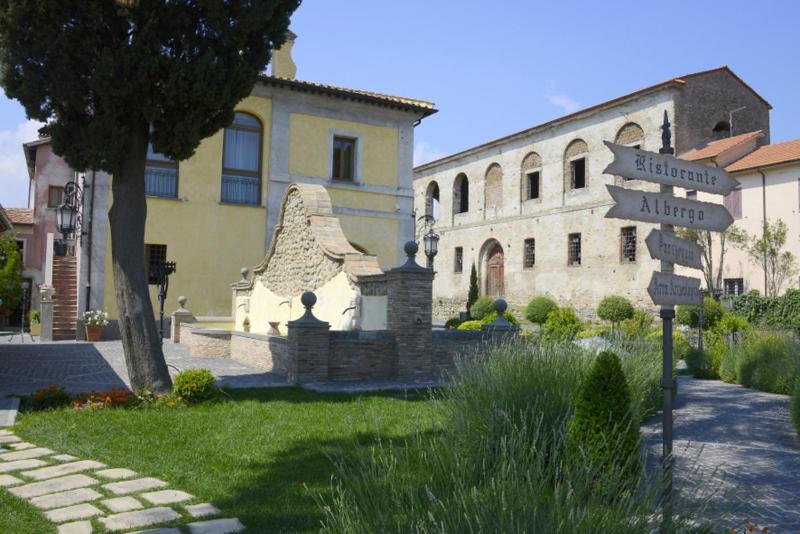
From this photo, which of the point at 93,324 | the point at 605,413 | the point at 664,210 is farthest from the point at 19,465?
the point at 93,324

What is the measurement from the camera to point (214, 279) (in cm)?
1916

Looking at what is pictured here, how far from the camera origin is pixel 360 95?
20547mm

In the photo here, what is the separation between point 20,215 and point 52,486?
33.3 m

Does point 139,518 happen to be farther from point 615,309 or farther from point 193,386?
point 615,309

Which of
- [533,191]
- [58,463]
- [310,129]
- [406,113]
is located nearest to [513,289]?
[533,191]

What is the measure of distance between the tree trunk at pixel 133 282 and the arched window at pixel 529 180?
25.8m

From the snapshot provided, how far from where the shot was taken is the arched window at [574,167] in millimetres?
29203

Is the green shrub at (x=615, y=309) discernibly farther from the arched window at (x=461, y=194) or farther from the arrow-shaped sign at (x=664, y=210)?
the arrow-shaped sign at (x=664, y=210)

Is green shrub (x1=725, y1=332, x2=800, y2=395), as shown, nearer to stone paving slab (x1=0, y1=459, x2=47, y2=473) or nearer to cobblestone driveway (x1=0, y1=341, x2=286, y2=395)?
cobblestone driveway (x1=0, y1=341, x2=286, y2=395)

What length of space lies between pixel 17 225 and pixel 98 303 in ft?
59.2

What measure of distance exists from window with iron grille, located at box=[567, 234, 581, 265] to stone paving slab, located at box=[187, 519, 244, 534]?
2697 cm

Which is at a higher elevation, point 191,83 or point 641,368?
point 191,83

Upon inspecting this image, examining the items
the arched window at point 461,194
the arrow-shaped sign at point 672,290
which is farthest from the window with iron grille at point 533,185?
the arrow-shaped sign at point 672,290

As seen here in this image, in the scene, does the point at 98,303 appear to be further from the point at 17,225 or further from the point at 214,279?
the point at 17,225
